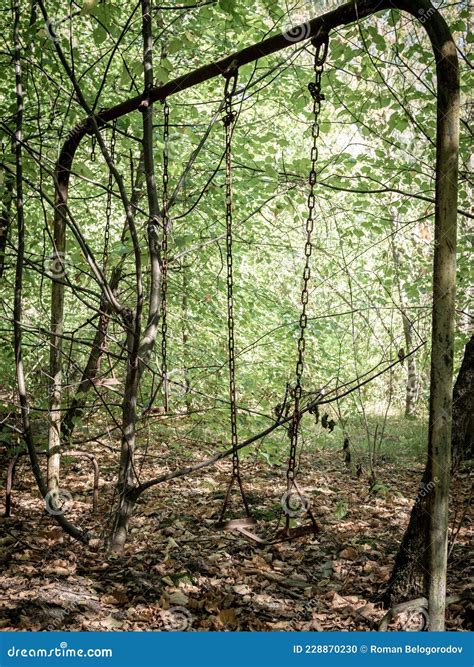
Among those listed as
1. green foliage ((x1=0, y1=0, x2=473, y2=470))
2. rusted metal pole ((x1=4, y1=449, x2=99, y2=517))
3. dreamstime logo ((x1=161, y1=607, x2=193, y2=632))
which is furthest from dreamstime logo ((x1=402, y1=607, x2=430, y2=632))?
green foliage ((x1=0, y1=0, x2=473, y2=470))

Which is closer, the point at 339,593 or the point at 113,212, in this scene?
the point at 339,593

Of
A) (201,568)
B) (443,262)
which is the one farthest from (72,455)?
(443,262)

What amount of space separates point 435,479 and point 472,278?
3656 mm

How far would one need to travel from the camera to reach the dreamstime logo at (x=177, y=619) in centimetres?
284

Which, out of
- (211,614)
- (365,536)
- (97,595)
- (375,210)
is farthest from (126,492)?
(375,210)

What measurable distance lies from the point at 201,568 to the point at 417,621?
1.31m

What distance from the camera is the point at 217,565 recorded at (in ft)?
11.8

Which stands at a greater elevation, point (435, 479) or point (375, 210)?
point (375, 210)

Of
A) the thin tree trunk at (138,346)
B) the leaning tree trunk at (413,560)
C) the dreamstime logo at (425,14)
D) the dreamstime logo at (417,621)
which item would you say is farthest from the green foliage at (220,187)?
the dreamstime logo at (417,621)

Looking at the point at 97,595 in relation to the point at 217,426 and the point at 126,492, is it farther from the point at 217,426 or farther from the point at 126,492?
the point at 217,426

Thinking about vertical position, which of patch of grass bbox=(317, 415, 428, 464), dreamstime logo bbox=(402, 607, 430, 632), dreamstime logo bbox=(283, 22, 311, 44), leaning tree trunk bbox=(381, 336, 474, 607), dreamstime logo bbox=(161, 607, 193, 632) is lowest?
dreamstime logo bbox=(161, 607, 193, 632)

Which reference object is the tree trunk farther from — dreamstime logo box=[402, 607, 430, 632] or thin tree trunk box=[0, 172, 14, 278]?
thin tree trunk box=[0, 172, 14, 278]

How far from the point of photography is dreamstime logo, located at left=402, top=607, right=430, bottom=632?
105 inches

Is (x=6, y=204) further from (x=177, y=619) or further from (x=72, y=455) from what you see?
(x=177, y=619)
